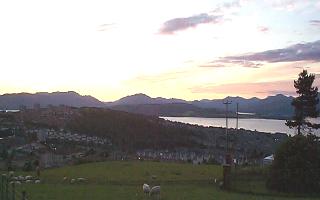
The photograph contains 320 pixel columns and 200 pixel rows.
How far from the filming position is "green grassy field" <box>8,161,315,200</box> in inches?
1032

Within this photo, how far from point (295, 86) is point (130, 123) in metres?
68.6

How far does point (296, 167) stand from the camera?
29.7 meters

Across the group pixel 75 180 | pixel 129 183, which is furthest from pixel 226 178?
pixel 75 180

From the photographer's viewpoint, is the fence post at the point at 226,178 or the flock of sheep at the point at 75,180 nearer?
the fence post at the point at 226,178

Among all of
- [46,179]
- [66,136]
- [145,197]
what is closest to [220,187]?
[145,197]

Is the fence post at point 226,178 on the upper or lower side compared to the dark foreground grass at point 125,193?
upper

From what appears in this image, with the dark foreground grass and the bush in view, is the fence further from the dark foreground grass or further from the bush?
the bush

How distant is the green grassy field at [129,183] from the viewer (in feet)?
86.0

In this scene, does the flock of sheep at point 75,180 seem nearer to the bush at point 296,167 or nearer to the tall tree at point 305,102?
the bush at point 296,167

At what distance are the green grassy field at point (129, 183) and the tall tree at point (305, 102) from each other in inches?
709

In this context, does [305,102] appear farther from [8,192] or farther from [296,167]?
[8,192]

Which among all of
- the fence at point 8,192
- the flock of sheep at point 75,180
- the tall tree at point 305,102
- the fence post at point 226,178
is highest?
the tall tree at point 305,102

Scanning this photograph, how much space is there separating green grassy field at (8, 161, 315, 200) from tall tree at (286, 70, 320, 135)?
1800 centimetres

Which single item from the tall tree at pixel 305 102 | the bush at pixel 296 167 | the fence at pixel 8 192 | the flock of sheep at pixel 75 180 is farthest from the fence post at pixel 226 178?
the tall tree at pixel 305 102
